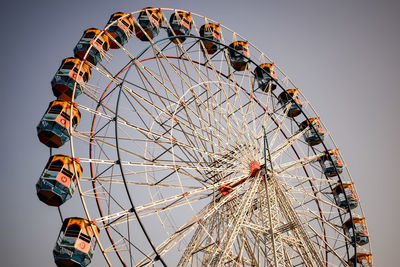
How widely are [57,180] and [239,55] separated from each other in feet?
35.1

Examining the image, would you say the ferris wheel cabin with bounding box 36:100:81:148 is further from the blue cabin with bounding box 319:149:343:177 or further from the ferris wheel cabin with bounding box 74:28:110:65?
the blue cabin with bounding box 319:149:343:177

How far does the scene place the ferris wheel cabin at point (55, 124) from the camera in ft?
38.5

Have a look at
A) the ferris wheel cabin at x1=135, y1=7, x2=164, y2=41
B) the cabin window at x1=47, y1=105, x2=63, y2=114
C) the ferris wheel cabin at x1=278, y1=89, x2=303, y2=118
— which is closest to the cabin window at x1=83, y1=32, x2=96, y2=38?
the ferris wheel cabin at x1=135, y1=7, x2=164, y2=41

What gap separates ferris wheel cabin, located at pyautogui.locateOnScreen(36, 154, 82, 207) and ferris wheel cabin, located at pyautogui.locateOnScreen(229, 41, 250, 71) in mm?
9672

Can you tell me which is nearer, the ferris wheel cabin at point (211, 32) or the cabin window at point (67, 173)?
the cabin window at point (67, 173)

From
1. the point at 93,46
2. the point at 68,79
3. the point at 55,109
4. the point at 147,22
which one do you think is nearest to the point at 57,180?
the point at 55,109

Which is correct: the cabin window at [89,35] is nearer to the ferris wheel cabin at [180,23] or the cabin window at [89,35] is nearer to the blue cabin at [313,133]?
the ferris wheel cabin at [180,23]

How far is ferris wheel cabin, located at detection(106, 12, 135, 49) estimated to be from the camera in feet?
48.0

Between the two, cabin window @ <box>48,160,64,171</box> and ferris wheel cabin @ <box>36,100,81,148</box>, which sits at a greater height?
ferris wheel cabin @ <box>36,100,81,148</box>

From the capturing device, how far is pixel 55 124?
1172cm

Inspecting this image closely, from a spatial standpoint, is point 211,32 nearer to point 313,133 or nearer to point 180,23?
point 180,23

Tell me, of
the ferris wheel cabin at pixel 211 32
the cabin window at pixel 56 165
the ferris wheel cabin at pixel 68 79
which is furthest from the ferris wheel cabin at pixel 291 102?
the cabin window at pixel 56 165

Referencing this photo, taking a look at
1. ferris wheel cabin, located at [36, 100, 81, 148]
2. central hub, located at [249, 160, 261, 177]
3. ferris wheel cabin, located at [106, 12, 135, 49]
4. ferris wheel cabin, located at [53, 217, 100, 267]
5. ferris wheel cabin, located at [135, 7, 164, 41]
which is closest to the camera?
ferris wheel cabin, located at [53, 217, 100, 267]

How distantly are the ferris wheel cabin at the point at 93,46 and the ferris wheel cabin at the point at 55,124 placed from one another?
2.40 meters
